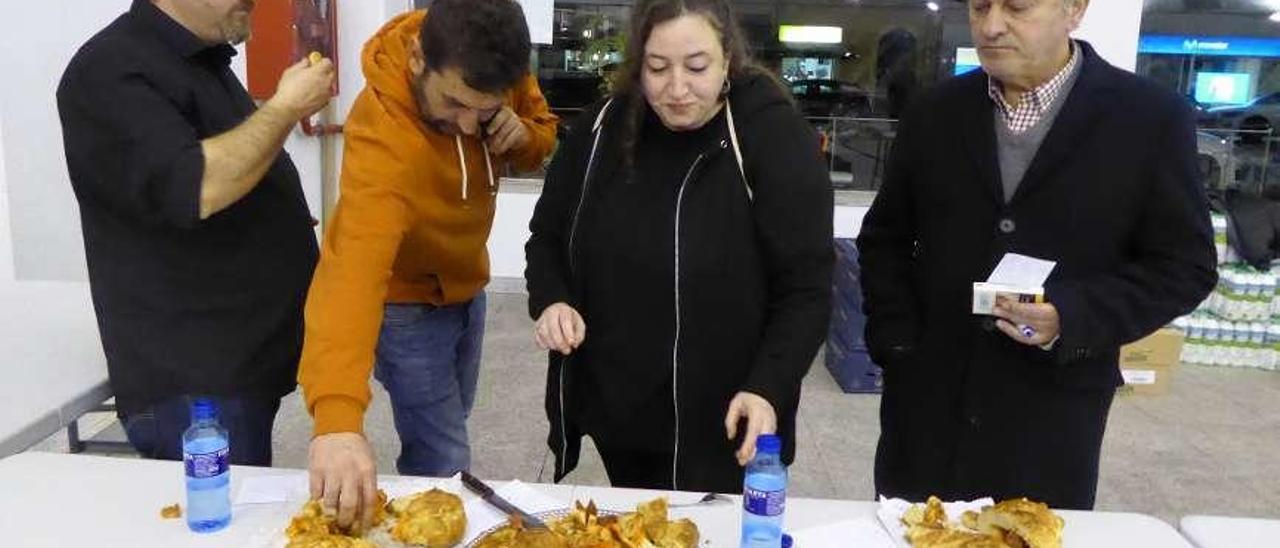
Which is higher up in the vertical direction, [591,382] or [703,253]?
[703,253]

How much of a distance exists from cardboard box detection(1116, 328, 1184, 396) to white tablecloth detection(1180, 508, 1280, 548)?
268 centimetres

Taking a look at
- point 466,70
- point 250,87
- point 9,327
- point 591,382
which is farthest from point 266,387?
point 250,87

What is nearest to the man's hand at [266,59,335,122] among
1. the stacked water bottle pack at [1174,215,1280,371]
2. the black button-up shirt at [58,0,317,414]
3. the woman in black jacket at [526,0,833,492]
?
the black button-up shirt at [58,0,317,414]

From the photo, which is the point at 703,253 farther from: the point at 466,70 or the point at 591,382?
the point at 466,70

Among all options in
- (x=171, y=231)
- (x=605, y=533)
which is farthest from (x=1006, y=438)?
(x=171, y=231)

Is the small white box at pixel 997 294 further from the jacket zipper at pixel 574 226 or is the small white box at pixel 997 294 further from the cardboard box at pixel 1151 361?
the cardboard box at pixel 1151 361

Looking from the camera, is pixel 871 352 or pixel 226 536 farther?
pixel 871 352

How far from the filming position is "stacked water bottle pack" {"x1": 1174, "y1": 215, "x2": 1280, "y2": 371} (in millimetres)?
4348

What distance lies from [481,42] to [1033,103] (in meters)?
0.91

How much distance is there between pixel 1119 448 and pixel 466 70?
2.95 m

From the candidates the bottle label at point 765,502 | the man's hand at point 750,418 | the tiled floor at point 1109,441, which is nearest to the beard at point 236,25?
the man's hand at point 750,418

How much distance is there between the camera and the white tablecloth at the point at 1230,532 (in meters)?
1.41

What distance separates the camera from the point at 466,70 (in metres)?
1.44

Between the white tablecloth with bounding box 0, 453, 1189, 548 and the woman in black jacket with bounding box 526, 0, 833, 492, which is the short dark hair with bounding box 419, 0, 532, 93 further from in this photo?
the white tablecloth with bounding box 0, 453, 1189, 548
